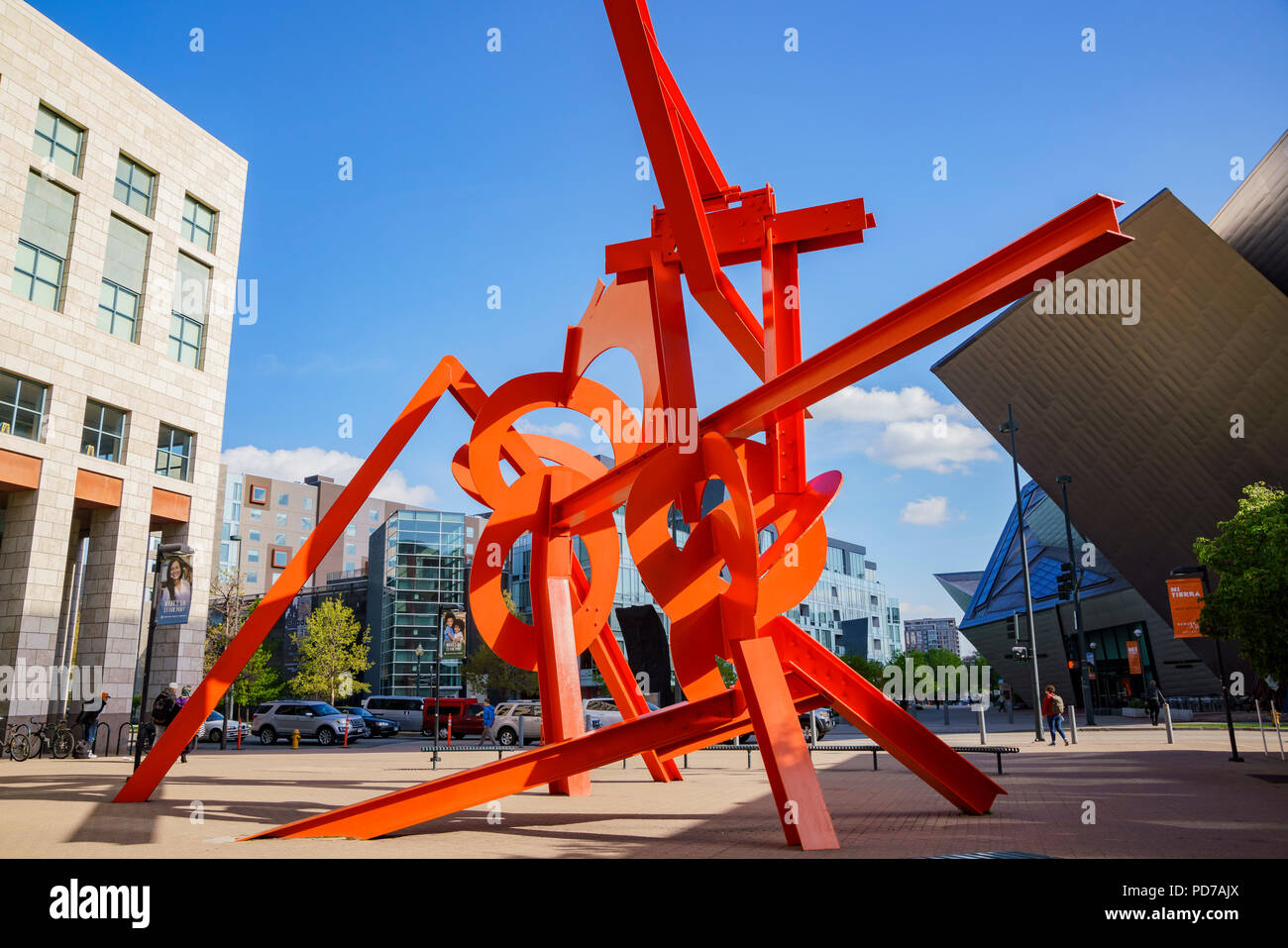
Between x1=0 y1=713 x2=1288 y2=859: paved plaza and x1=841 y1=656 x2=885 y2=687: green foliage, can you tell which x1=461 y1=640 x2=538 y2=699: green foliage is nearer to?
x1=841 y1=656 x2=885 y2=687: green foliage

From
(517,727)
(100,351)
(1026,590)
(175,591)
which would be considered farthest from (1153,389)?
(100,351)

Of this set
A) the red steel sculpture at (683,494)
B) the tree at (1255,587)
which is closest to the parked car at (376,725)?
the red steel sculpture at (683,494)

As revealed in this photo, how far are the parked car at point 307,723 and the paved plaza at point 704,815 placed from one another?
18.1 meters

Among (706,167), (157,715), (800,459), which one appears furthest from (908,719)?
(157,715)

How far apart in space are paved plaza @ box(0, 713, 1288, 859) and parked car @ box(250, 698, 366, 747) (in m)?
18.1

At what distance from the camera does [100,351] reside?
27.1m

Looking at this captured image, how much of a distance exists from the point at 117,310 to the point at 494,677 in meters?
34.4

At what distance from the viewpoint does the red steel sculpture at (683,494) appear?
8156 mm

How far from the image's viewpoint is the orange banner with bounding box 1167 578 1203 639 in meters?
20.2

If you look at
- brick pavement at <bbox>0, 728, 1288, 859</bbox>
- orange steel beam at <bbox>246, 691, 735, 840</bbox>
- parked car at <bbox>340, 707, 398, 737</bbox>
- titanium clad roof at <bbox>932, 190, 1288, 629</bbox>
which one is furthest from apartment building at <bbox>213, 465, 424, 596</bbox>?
orange steel beam at <bbox>246, 691, 735, 840</bbox>

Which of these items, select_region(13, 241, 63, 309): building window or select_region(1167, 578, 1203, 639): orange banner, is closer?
select_region(1167, 578, 1203, 639): orange banner

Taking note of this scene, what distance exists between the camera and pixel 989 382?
1369 inches

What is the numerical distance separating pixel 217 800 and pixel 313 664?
49.7 m

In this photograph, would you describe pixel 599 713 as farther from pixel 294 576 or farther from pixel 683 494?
pixel 683 494
